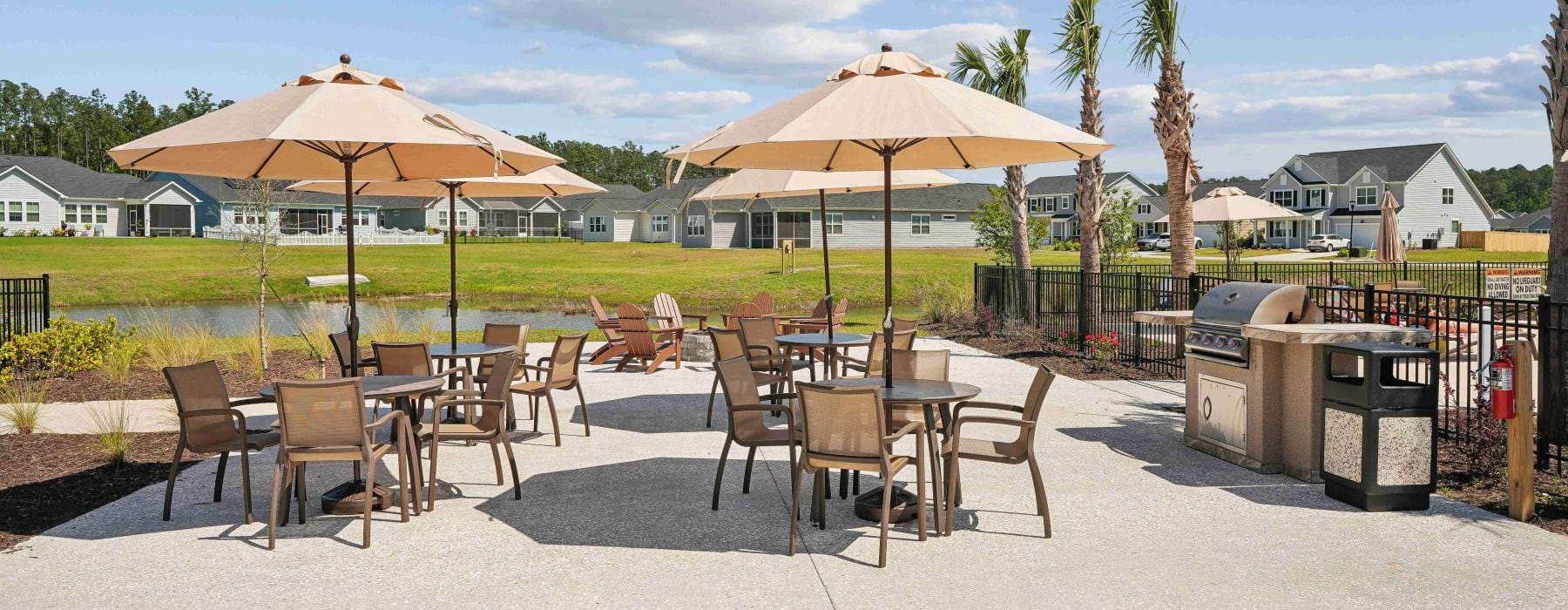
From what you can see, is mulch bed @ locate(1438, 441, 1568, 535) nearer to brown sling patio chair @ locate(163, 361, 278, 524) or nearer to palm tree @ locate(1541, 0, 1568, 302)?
palm tree @ locate(1541, 0, 1568, 302)

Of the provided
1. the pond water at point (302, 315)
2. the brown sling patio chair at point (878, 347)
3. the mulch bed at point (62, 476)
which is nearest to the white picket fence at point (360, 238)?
the pond water at point (302, 315)

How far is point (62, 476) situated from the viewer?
7746mm

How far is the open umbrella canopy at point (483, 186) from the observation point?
33.9 ft

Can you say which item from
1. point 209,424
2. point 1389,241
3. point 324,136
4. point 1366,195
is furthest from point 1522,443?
point 1366,195

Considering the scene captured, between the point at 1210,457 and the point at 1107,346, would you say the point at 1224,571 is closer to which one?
the point at 1210,457

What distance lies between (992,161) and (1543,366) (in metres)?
3.98

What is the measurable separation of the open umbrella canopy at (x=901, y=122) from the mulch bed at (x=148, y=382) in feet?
24.5

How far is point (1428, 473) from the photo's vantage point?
21.7 feet

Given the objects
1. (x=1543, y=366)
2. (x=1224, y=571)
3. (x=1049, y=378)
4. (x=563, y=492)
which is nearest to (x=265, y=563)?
(x=563, y=492)

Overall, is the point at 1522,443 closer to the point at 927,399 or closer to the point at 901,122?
the point at 927,399

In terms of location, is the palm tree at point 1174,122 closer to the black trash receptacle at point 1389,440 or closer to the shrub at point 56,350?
the black trash receptacle at point 1389,440

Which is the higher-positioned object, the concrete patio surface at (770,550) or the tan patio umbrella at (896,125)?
the tan patio umbrella at (896,125)

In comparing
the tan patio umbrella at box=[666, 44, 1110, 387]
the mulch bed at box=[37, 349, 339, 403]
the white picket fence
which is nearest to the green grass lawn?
the white picket fence

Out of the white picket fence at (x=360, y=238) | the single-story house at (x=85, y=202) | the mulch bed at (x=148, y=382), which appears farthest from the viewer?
the single-story house at (x=85, y=202)
